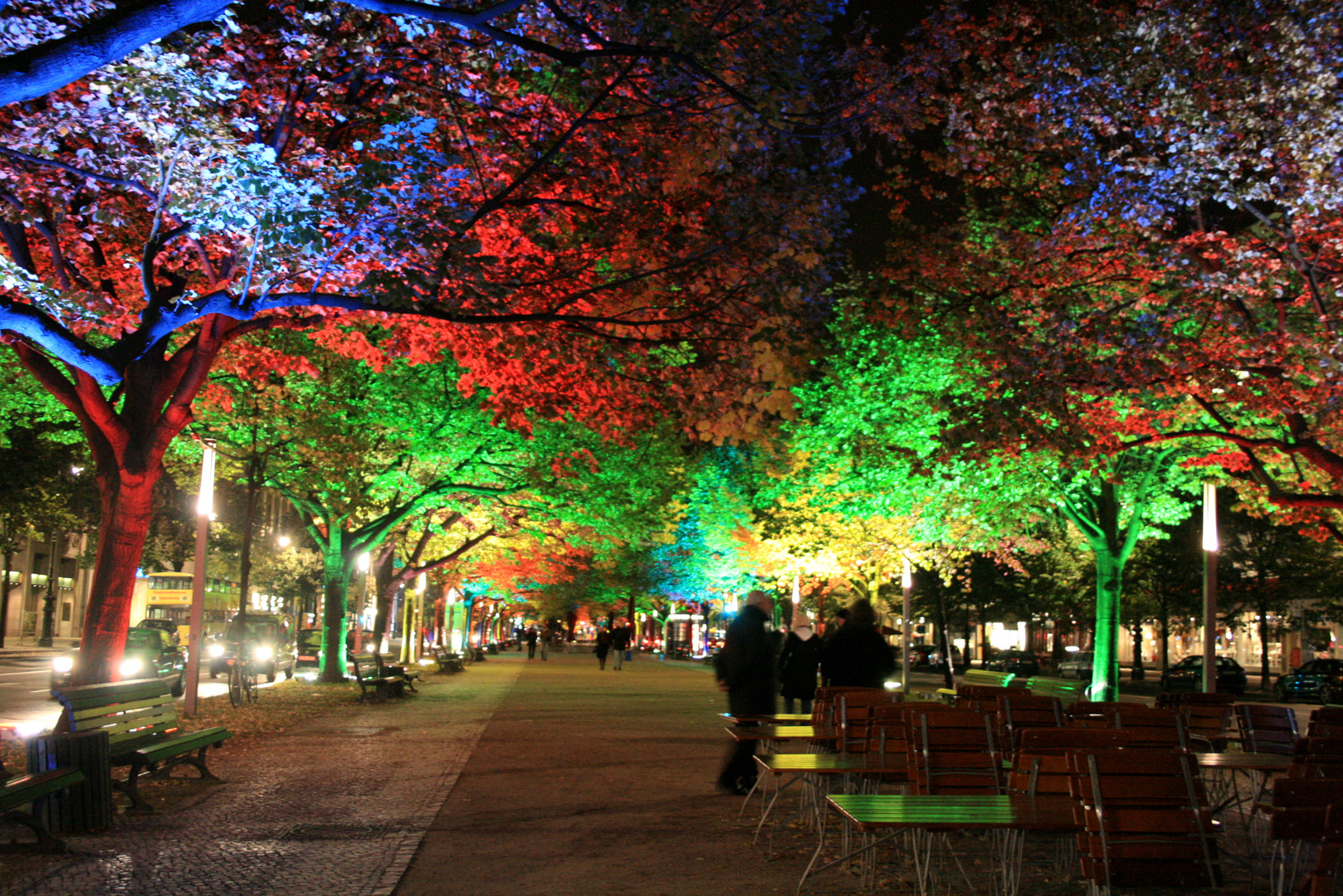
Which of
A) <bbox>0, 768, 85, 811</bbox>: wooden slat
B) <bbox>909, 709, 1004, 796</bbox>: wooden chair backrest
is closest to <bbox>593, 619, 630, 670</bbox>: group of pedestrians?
<bbox>0, 768, 85, 811</bbox>: wooden slat

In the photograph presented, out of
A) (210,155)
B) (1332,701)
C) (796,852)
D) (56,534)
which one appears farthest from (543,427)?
(56,534)

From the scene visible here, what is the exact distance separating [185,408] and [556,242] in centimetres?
486

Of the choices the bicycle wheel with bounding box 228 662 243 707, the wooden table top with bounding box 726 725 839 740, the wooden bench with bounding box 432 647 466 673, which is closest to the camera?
the wooden table top with bounding box 726 725 839 740

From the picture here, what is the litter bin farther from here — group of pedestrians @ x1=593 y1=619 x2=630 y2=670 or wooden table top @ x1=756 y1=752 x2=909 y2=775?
group of pedestrians @ x1=593 y1=619 x2=630 y2=670

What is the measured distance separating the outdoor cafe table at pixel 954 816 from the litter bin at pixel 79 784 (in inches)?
211

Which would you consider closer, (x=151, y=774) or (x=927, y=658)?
(x=151, y=774)

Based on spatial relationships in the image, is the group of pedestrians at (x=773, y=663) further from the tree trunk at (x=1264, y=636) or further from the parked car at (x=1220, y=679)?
the tree trunk at (x=1264, y=636)

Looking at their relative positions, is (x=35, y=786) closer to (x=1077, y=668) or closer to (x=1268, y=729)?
(x=1268, y=729)

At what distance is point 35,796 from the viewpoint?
745 cm

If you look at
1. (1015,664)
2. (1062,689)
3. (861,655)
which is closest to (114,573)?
(861,655)

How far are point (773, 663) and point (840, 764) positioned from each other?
11.9 ft

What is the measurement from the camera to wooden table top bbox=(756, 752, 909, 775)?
781 cm

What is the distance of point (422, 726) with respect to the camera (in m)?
17.7

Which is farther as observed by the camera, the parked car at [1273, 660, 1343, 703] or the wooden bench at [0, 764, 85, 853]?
Answer: the parked car at [1273, 660, 1343, 703]
